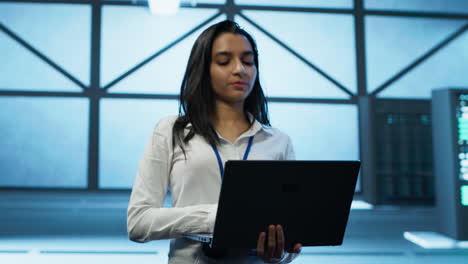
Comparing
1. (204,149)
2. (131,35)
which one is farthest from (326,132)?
(204,149)

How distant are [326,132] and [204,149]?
11.0 ft

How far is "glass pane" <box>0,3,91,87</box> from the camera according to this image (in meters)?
3.99

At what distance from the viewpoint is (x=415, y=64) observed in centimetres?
432

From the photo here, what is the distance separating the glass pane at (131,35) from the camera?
403 cm

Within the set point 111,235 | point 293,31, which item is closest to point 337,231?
point 111,235

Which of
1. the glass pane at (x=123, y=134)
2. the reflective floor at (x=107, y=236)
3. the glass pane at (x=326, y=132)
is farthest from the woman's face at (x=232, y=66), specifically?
the glass pane at (x=326, y=132)

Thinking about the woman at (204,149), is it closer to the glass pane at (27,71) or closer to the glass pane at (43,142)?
the glass pane at (43,142)

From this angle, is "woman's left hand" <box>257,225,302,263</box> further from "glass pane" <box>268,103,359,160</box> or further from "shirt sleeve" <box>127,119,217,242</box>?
"glass pane" <box>268,103,359,160</box>

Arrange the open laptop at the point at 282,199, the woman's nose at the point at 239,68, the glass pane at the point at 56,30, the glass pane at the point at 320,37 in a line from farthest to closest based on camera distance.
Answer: the glass pane at the point at 320,37 → the glass pane at the point at 56,30 → the woman's nose at the point at 239,68 → the open laptop at the point at 282,199

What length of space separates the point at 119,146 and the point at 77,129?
1.38 feet

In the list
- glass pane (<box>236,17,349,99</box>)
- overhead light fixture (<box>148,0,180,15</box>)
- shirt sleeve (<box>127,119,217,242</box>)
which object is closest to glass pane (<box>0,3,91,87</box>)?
overhead light fixture (<box>148,0,180,15</box>)

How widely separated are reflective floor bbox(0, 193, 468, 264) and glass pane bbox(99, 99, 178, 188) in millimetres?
275

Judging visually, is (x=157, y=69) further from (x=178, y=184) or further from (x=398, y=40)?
(x=178, y=184)

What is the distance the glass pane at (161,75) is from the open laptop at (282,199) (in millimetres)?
3283
